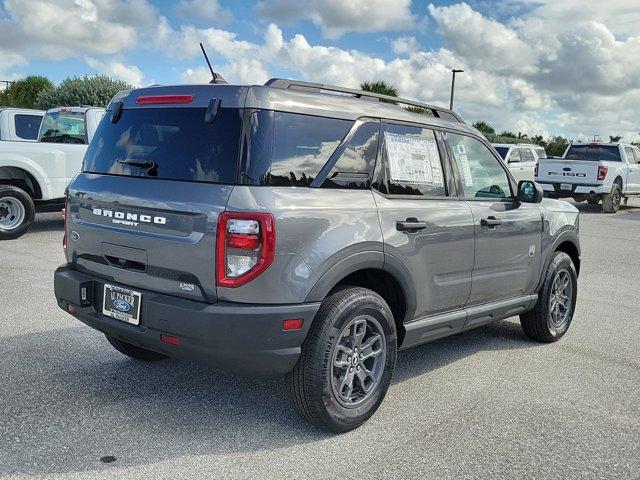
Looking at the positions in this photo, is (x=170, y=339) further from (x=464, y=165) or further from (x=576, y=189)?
(x=576, y=189)

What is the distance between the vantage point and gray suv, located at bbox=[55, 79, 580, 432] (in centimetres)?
322

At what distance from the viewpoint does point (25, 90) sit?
2324 inches

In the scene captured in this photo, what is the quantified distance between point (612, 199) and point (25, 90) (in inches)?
2157

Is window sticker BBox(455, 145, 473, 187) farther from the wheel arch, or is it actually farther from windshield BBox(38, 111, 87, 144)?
windshield BBox(38, 111, 87, 144)

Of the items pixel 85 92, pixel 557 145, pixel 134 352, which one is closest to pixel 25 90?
pixel 85 92

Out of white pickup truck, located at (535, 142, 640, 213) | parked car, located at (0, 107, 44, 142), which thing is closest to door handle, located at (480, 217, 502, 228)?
parked car, located at (0, 107, 44, 142)

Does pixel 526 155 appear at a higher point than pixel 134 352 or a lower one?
higher

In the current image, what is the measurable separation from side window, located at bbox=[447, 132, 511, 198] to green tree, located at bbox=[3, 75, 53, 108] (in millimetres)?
58319

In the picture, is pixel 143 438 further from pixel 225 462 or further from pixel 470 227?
pixel 470 227

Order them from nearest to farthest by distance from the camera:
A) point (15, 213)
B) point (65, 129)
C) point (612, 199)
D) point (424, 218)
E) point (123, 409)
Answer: point (123, 409) → point (424, 218) → point (15, 213) → point (65, 129) → point (612, 199)

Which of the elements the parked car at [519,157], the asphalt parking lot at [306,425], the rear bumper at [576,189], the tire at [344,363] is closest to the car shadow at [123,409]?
the asphalt parking lot at [306,425]

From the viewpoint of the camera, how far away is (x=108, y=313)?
144 inches

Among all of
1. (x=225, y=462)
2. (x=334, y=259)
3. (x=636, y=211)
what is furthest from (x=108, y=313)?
(x=636, y=211)

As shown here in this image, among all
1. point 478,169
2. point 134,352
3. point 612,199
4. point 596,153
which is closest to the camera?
point 134,352
